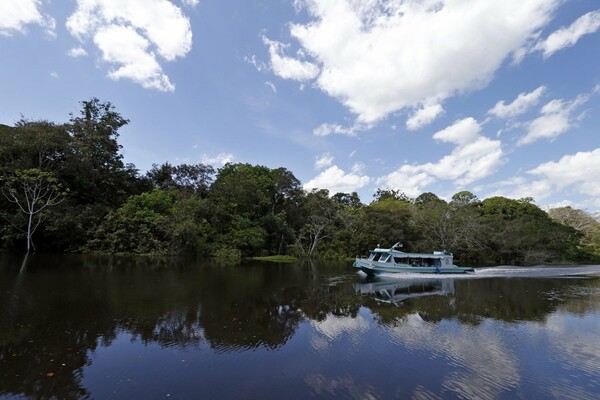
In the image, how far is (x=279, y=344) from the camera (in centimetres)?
916

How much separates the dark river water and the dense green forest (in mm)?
21367

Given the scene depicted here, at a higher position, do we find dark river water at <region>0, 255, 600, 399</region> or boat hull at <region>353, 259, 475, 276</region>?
boat hull at <region>353, 259, 475, 276</region>

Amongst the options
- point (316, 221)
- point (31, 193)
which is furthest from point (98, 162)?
point (316, 221)

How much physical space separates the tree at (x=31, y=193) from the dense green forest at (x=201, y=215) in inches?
5.1

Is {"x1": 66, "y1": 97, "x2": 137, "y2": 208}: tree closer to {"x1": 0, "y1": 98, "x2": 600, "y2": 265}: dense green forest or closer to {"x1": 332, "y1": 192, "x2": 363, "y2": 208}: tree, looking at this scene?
{"x1": 0, "y1": 98, "x2": 600, "y2": 265}: dense green forest

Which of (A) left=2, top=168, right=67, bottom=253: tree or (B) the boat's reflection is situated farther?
(A) left=2, top=168, right=67, bottom=253: tree

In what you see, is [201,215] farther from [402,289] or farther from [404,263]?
[402,289]

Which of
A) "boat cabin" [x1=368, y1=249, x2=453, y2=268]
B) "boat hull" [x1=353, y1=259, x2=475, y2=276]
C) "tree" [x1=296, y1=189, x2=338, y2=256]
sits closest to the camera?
"boat hull" [x1=353, y1=259, x2=475, y2=276]

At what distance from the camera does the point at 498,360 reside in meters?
8.41

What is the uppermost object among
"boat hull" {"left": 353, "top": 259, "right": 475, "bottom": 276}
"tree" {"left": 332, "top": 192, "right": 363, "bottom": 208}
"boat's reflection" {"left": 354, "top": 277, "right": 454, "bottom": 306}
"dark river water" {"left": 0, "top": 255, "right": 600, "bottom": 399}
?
"tree" {"left": 332, "top": 192, "right": 363, "bottom": 208}

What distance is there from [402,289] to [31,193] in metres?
37.0

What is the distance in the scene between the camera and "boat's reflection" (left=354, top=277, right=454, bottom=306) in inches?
709

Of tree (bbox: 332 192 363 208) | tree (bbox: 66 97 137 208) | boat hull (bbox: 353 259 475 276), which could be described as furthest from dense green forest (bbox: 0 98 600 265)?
boat hull (bbox: 353 259 475 276)

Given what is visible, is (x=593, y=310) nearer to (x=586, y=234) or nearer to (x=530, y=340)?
(x=530, y=340)
